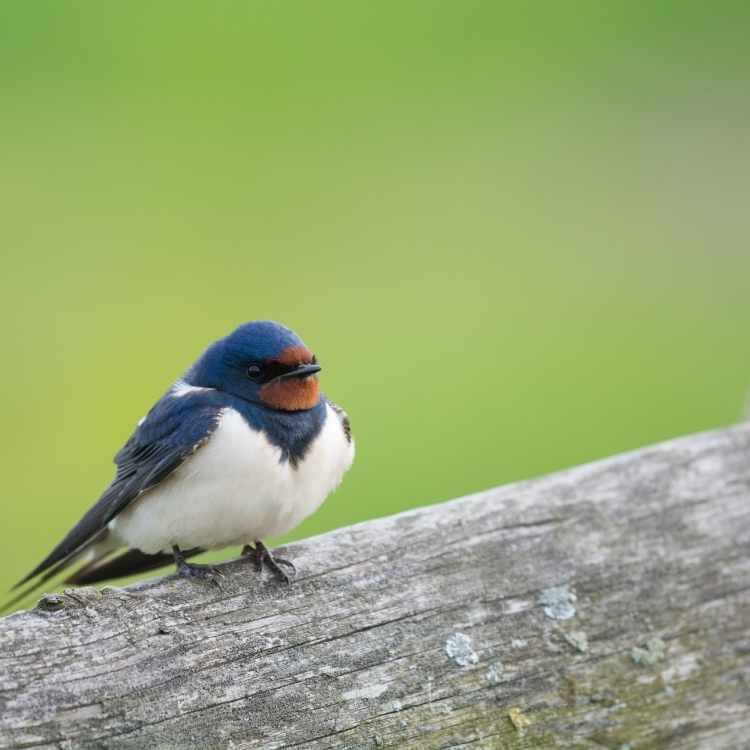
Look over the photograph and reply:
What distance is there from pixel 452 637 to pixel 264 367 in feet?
2.44

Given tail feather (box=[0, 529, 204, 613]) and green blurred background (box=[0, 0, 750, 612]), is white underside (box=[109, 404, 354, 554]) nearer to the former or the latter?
tail feather (box=[0, 529, 204, 613])

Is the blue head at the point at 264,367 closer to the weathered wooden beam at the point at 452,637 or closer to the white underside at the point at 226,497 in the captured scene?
the white underside at the point at 226,497

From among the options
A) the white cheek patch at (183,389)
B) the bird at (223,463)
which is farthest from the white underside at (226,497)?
the white cheek patch at (183,389)

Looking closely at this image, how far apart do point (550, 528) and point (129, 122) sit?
476 centimetres

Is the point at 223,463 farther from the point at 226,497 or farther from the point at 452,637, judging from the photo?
the point at 452,637

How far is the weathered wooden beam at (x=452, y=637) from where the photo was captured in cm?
199

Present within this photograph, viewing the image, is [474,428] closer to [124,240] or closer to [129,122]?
[124,240]

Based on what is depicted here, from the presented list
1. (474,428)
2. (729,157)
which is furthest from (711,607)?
(729,157)

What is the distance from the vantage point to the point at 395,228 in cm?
691

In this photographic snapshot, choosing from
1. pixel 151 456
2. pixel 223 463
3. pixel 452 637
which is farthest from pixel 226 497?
pixel 452 637

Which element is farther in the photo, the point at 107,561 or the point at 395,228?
the point at 395,228

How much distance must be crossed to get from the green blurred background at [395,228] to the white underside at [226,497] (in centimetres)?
197

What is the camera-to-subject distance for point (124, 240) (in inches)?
247

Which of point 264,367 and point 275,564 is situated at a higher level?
point 264,367
